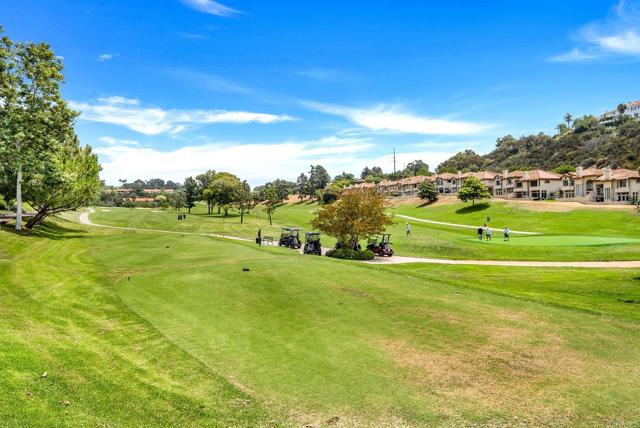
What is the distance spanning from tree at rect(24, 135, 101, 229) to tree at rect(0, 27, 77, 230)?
24.6ft

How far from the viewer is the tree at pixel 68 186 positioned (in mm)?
44537

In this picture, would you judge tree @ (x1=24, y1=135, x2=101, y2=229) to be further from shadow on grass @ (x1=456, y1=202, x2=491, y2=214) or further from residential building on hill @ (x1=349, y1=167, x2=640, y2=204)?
shadow on grass @ (x1=456, y1=202, x2=491, y2=214)

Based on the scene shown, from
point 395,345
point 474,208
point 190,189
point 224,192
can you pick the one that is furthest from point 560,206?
point 395,345

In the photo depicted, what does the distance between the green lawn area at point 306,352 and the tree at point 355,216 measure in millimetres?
17301

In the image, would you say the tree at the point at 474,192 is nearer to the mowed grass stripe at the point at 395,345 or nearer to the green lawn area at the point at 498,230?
the green lawn area at the point at 498,230

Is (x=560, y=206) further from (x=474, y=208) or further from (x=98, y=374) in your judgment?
(x=98, y=374)

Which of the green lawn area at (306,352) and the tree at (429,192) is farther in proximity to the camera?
the tree at (429,192)

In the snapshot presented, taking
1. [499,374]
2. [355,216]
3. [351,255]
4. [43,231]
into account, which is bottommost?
[351,255]

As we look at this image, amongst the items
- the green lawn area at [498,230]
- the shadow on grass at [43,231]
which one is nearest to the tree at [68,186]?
the shadow on grass at [43,231]

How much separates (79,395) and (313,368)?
18.3 ft

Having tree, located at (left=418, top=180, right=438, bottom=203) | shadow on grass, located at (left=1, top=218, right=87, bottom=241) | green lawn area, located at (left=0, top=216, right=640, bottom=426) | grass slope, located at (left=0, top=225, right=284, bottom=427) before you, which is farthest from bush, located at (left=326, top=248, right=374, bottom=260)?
tree, located at (left=418, top=180, right=438, bottom=203)

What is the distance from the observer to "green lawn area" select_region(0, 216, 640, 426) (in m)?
9.51

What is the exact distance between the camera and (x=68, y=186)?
4838 cm

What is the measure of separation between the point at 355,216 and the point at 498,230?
5268 cm
